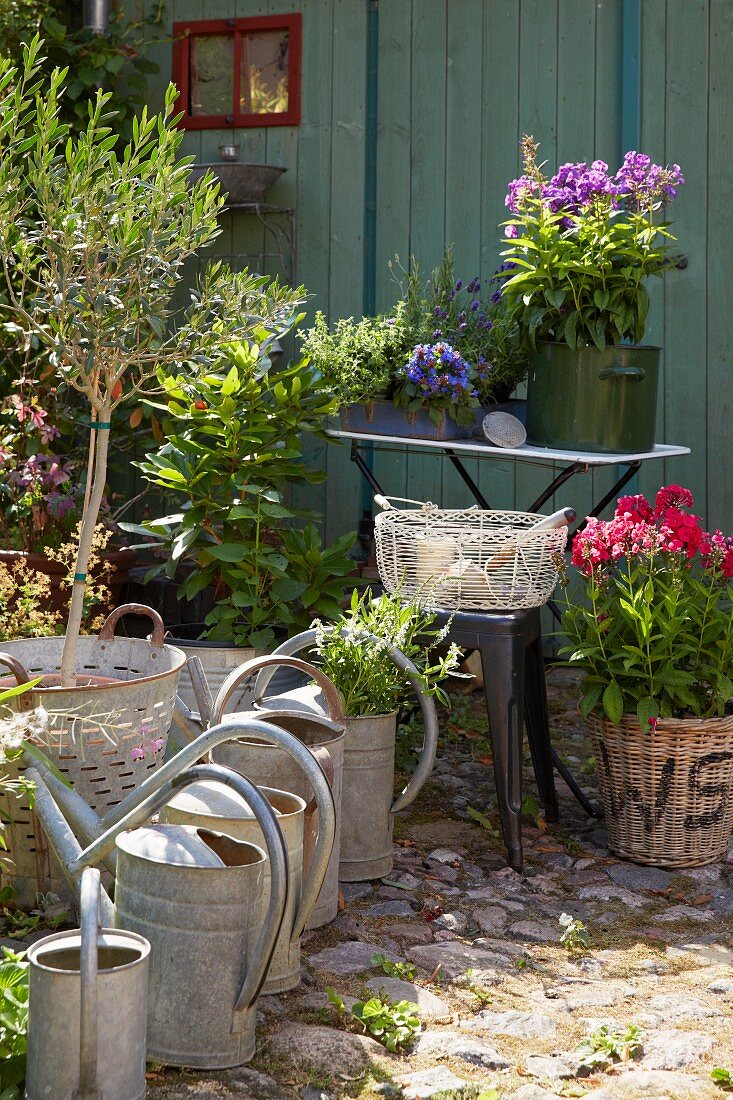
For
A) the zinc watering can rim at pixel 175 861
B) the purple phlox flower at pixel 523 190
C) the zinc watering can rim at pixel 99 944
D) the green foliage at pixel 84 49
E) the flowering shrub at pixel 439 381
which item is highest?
the green foliage at pixel 84 49

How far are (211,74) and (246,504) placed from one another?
8.72 feet

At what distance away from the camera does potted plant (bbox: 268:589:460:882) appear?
301cm

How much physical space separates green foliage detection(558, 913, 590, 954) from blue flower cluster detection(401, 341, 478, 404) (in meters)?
1.58

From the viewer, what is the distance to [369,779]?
3.02m

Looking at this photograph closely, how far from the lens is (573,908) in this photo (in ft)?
9.85

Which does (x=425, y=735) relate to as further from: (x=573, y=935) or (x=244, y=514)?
(x=244, y=514)

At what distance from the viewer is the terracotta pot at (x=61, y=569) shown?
4500 mm

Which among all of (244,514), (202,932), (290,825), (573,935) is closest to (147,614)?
(244,514)

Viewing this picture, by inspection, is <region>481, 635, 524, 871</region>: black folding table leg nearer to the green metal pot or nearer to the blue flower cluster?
the green metal pot

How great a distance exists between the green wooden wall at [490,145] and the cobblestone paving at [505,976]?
1.94 metres

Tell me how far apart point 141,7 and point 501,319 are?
279cm

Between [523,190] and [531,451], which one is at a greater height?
[523,190]

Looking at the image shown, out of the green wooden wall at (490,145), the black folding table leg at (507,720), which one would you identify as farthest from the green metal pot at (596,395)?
the green wooden wall at (490,145)

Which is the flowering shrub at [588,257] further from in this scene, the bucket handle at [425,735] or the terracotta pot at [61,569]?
the terracotta pot at [61,569]
